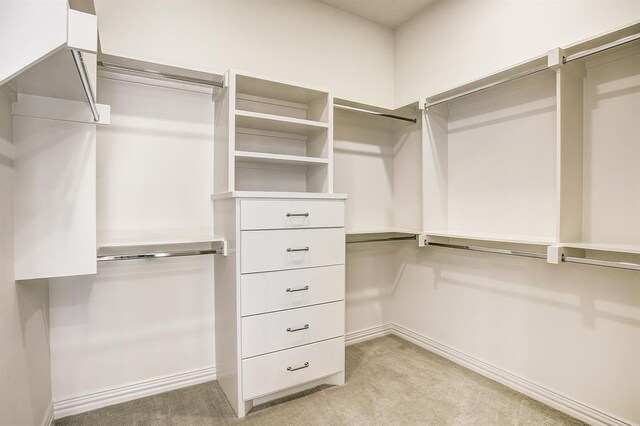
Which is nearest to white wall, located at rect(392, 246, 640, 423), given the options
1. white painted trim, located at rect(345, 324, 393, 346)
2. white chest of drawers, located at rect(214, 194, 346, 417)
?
white painted trim, located at rect(345, 324, 393, 346)

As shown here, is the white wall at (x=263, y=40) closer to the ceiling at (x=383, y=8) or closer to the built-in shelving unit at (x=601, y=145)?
the ceiling at (x=383, y=8)

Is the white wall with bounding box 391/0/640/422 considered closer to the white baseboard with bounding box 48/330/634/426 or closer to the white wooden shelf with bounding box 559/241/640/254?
the white baseboard with bounding box 48/330/634/426

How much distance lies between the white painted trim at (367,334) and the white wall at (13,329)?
1896mm

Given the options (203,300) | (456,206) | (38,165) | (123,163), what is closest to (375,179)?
(456,206)

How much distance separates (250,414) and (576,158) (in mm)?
2151

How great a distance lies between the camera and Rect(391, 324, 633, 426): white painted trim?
1.65 m

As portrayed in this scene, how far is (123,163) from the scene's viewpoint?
6.15 ft

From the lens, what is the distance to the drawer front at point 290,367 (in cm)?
174

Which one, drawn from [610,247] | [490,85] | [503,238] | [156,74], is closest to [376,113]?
[490,85]

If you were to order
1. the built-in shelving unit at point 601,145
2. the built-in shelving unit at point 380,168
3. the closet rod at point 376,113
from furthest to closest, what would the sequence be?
1. the built-in shelving unit at point 380,168
2. the closet rod at point 376,113
3. the built-in shelving unit at point 601,145

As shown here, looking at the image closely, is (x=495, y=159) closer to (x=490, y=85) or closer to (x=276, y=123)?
(x=490, y=85)

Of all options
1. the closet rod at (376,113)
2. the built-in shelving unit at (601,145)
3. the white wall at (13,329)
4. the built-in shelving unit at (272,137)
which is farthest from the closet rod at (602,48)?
the white wall at (13,329)

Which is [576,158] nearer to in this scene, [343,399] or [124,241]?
[343,399]

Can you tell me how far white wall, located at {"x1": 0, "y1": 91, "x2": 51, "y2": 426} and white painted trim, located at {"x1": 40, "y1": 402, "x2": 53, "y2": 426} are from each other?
50 millimetres
